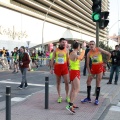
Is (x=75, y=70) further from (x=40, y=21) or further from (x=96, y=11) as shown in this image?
(x=40, y=21)

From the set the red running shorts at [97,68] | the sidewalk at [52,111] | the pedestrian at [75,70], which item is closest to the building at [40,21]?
the sidewalk at [52,111]

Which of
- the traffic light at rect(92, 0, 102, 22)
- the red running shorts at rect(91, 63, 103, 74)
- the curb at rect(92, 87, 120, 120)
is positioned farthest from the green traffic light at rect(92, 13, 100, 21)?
the curb at rect(92, 87, 120, 120)

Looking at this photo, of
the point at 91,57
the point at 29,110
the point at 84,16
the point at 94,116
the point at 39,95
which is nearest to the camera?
the point at 94,116

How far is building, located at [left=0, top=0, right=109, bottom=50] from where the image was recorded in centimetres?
4336

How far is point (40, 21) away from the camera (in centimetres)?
5944

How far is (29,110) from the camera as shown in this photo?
22.4ft

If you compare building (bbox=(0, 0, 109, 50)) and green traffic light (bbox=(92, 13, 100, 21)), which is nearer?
green traffic light (bbox=(92, 13, 100, 21))

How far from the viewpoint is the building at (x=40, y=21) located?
4336 centimetres

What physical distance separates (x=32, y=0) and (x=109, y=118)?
55.1 m

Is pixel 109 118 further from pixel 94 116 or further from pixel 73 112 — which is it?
pixel 73 112

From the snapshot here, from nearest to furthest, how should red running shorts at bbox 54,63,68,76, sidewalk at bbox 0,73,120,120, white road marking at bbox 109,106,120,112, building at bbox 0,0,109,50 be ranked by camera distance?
sidewalk at bbox 0,73,120,120 < white road marking at bbox 109,106,120,112 < red running shorts at bbox 54,63,68,76 < building at bbox 0,0,109,50

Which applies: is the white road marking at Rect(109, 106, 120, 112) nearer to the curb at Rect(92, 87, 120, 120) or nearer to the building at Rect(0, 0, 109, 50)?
the curb at Rect(92, 87, 120, 120)

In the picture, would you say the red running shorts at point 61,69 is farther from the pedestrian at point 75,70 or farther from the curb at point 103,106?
the curb at point 103,106

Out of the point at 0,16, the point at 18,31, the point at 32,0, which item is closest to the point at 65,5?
the point at 32,0
